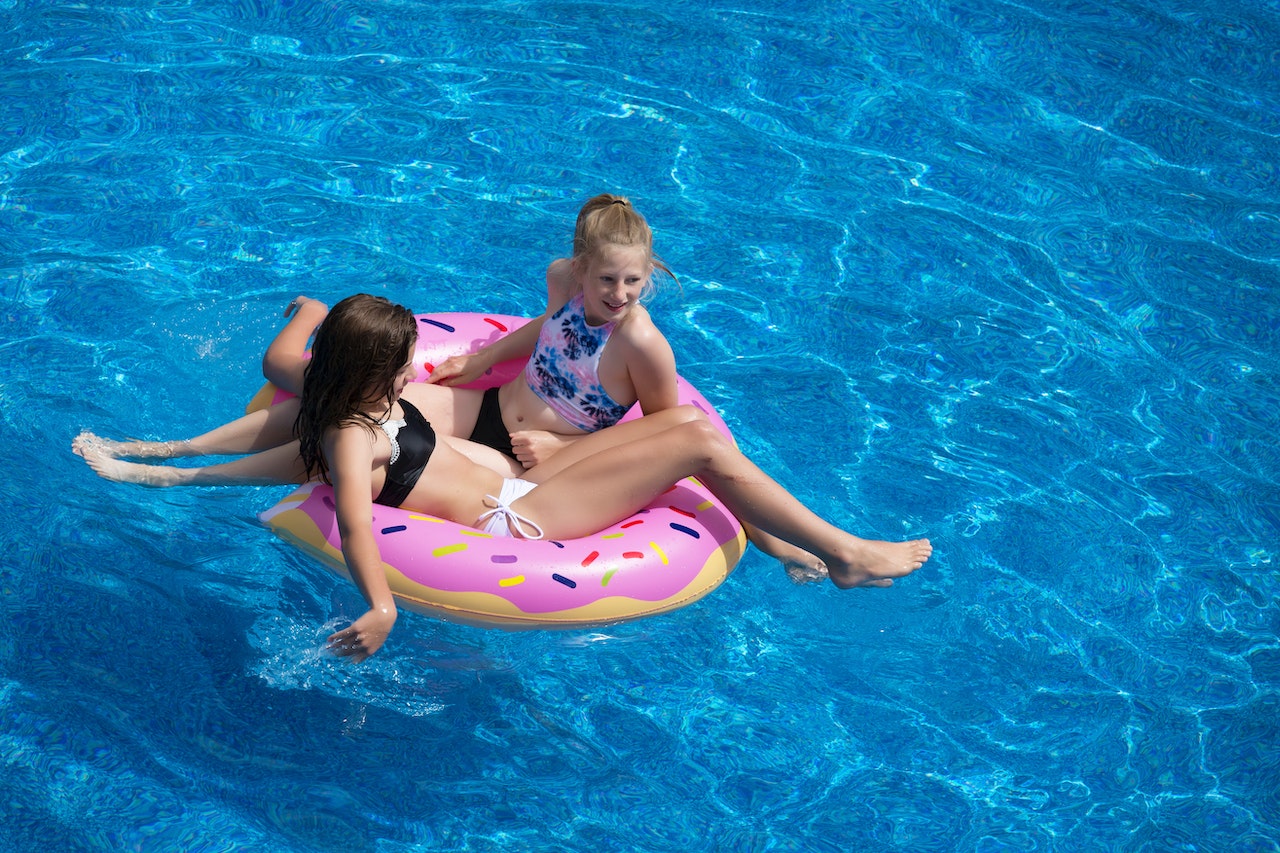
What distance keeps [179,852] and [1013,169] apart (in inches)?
211

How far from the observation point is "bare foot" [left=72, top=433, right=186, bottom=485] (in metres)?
3.93

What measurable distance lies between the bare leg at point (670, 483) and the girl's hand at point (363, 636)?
0.67m

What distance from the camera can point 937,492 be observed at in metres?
4.91

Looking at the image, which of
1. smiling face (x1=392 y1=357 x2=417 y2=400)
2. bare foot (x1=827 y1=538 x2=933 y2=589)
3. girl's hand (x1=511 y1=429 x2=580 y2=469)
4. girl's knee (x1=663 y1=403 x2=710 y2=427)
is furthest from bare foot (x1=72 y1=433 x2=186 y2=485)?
bare foot (x1=827 y1=538 x2=933 y2=589)

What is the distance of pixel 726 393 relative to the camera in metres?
5.27

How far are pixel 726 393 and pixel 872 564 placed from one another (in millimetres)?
1461

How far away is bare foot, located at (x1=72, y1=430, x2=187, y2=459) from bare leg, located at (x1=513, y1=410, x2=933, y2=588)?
47.4 inches

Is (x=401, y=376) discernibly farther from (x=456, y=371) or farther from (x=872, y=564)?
(x=872, y=564)

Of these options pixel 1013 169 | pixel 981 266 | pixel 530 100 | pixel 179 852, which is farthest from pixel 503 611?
pixel 1013 169

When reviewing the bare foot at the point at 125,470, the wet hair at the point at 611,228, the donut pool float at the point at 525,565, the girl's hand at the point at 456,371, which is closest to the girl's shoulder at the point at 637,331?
the wet hair at the point at 611,228

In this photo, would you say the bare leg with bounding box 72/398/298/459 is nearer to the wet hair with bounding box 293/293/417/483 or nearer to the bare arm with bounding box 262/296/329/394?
the bare arm with bounding box 262/296/329/394

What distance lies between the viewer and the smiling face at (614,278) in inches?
151

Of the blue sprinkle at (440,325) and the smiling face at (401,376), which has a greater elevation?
the smiling face at (401,376)

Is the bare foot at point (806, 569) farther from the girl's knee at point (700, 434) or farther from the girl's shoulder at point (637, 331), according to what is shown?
the girl's shoulder at point (637, 331)
